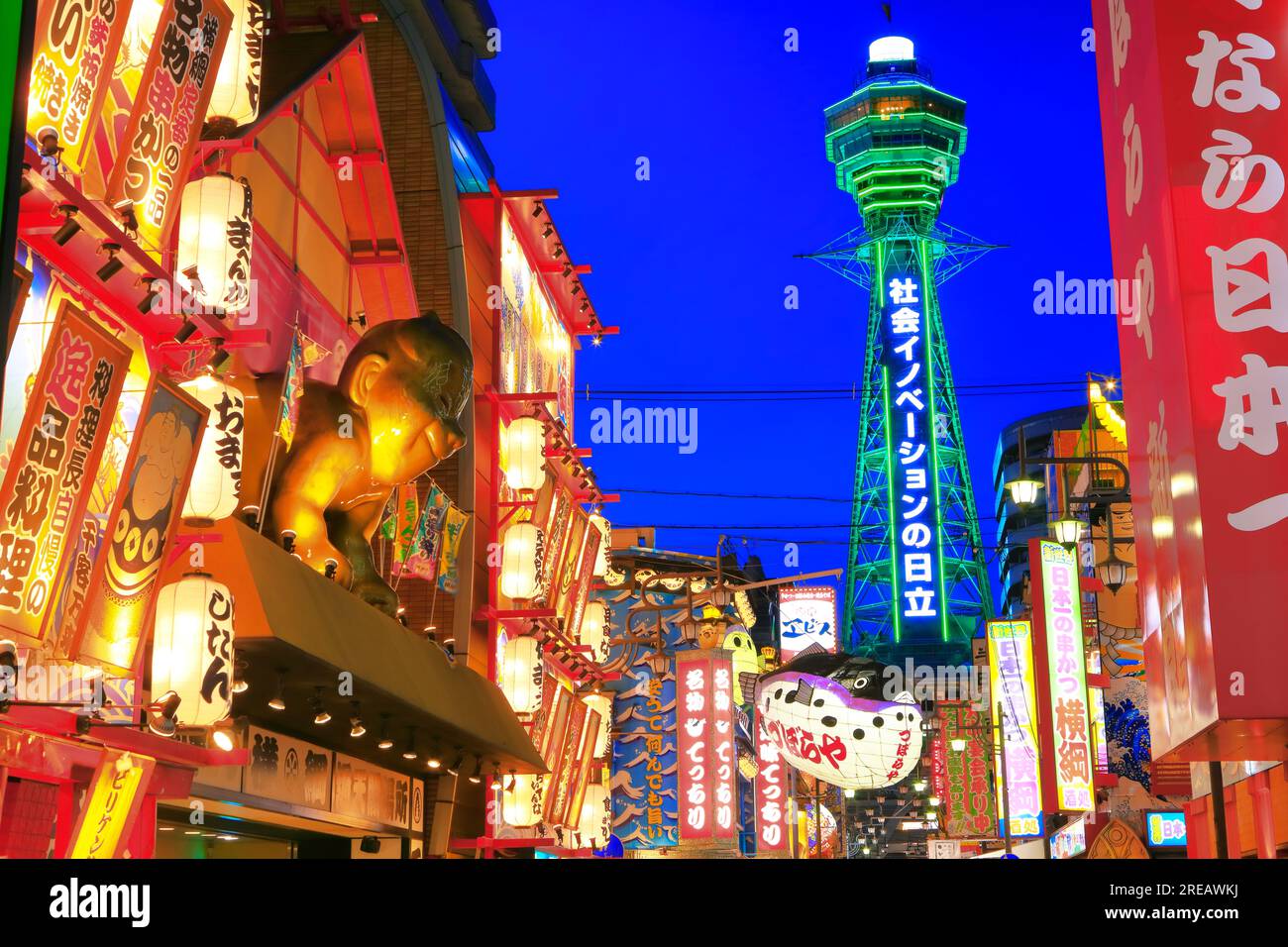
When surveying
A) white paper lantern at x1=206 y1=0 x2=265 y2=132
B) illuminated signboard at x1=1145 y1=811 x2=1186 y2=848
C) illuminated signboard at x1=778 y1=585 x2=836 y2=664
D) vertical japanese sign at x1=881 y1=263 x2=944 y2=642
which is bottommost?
illuminated signboard at x1=1145 y1=811 x2=1186 y2=848

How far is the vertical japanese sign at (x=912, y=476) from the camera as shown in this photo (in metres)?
74.8

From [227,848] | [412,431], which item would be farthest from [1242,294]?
[227,848]

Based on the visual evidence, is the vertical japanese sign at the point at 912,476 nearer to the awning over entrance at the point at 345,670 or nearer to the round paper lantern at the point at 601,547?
the round paper lantern at the point at 601,547

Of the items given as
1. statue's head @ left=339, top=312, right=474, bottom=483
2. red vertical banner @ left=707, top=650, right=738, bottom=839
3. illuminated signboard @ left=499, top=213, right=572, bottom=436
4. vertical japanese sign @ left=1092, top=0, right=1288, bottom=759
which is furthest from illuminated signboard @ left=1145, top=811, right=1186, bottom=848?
vertical japanese sign @ left=1092, top=0, right=1288, bottom=759

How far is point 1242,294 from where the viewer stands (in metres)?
8.41

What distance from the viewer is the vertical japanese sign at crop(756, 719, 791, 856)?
129ft

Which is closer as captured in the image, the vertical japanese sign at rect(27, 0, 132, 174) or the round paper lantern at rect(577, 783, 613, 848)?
the vertical japanese sign at rect(27, 0, 132, 174)

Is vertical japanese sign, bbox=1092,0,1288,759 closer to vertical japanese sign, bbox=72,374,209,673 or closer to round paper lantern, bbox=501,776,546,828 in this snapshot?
vertical japanese sign, bbox=72,374,209,673

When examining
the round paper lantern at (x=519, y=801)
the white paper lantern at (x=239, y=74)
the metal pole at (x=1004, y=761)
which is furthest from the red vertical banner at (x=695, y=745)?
the white paper lantern at (x=239, y=74)

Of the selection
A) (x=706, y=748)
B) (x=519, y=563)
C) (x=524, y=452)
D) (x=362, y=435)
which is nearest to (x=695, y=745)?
(x=706, y=748)

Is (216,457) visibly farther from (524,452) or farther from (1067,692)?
(1067,692)

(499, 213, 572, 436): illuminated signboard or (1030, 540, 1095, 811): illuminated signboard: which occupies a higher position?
(499, 213, 572, 436): illuminated signboard

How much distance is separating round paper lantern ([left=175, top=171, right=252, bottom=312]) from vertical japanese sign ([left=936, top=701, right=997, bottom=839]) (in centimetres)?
3586
